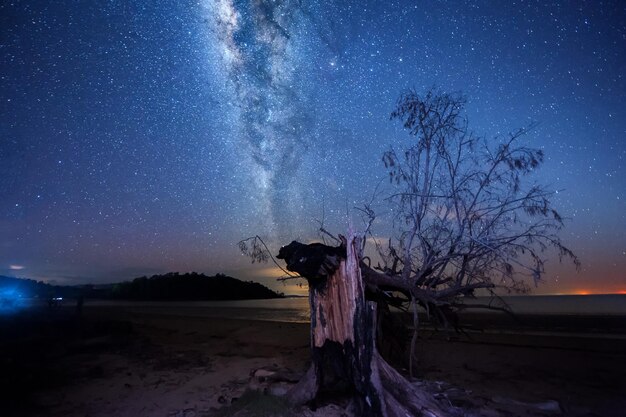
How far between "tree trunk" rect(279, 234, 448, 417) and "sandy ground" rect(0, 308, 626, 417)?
800 millimetres

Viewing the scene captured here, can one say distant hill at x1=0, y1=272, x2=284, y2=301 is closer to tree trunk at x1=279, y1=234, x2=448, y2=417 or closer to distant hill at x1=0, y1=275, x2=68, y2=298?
distant hill at x1=0, y1=275, x2=68, y2=298

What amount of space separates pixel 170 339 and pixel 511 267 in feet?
61.7

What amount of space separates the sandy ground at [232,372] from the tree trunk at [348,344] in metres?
0.80

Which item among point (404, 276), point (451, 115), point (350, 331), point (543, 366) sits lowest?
point (543, 366)

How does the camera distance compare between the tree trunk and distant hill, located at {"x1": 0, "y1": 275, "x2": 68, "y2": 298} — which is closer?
Result: the tree trunk

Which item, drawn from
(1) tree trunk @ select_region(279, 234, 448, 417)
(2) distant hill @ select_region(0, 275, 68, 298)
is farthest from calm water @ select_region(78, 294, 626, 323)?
(1) tree trunk @ select_region(279, 234, 448, 417)

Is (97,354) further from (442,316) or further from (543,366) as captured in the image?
(543,366)

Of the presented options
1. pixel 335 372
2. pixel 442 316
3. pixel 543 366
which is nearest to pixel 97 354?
pixel 335 372

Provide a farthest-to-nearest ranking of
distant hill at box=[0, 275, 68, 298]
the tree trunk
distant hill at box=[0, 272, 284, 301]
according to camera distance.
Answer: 1. distant hill at box=[0, 272, 284, 301]
2. distant hill at box=[0, 275, 68, 298]
3. the tree trunk

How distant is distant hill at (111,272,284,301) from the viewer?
355 ft

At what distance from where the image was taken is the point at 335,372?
8227 mm

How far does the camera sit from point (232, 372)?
13.0 meters

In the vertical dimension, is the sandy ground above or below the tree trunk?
Result: below

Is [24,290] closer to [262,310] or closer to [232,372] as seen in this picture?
[262,310]
